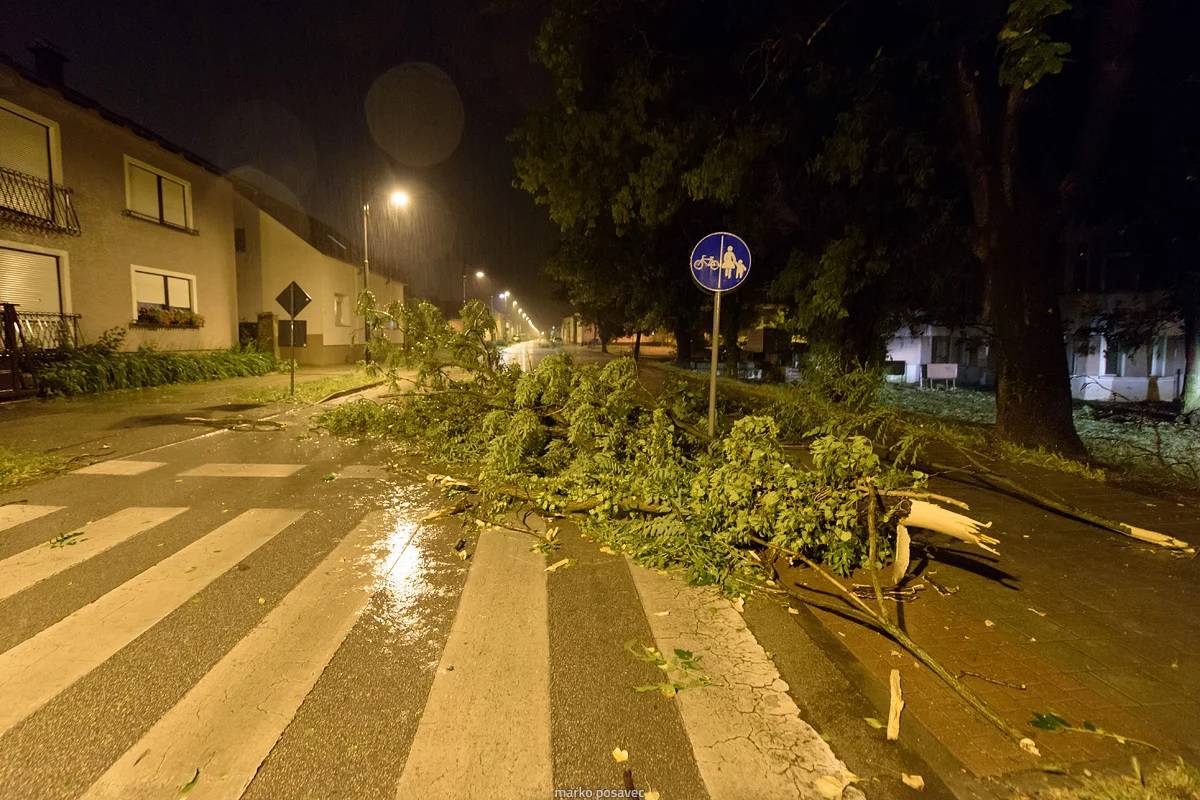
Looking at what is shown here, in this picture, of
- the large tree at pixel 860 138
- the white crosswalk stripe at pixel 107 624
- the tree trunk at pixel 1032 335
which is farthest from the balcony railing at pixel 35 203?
the tree trunk at pixel 1032 335

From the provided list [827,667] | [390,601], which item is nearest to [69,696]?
[390,601]

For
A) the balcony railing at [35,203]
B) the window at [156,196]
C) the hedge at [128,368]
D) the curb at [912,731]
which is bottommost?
the curb at [912,731]

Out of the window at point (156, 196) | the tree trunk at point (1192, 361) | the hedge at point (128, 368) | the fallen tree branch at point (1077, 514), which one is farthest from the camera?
the window at point (156, 196)

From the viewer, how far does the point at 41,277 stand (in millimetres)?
13938

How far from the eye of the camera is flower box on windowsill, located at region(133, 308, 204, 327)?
54.6 feet

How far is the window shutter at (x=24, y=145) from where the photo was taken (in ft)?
43.0

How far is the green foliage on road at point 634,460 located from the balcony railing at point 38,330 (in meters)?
7.42

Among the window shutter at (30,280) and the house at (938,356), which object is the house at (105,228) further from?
the house at (938,356)

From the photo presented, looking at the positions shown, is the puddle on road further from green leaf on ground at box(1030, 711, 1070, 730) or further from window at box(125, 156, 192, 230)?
window at box(125, 156, 192, 230)

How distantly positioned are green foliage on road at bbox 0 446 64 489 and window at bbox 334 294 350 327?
2002cm

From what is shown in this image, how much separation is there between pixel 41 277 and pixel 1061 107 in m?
21.0

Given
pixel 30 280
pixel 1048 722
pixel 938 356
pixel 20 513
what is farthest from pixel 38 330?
pixel 938 356

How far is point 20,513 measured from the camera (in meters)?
5.55

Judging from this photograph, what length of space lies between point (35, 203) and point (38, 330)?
294 cm
